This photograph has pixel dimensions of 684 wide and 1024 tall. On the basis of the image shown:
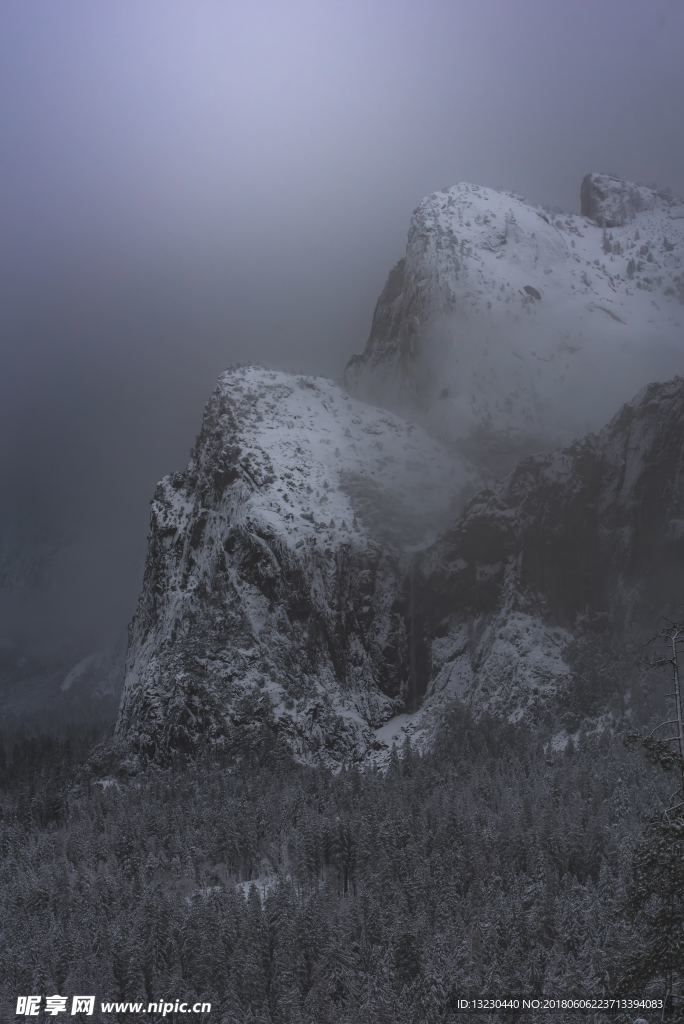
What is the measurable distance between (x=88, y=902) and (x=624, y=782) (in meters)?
82.0

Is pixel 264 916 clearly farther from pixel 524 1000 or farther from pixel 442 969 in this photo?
pixel 524 1000

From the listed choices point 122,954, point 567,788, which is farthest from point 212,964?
point 567,788

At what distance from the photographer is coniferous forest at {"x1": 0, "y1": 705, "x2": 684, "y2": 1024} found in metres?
101

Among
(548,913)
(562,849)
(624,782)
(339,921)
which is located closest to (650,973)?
(548,913)

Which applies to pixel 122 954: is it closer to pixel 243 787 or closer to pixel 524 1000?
pixel 524 1000

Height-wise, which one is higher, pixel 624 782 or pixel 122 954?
pixel 624 782

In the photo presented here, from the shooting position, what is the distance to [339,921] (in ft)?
406

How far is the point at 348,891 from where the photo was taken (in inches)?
5856

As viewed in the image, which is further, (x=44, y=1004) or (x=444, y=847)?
(x=444, y=847)

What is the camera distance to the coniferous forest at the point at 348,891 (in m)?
101

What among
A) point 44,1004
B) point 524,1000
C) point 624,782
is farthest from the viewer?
point 624,782

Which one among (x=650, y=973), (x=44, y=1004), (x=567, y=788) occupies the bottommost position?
(x=44, y=1004)

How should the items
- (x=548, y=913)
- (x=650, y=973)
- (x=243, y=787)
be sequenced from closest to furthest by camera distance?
(x=650, y=973) → (x=548, y=913) → (x=243, y=787)

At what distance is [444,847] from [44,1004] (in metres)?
59.4
